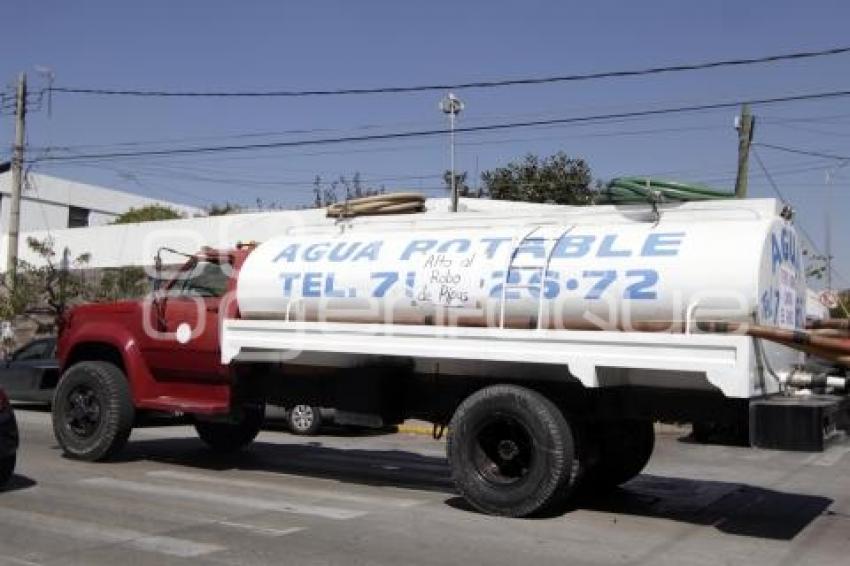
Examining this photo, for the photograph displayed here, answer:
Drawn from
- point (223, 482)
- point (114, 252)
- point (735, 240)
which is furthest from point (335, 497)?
point (114, 252)

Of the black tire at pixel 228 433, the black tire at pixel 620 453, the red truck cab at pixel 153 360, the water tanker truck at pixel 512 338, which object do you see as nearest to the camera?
the water tanker truck at pixel 512 338

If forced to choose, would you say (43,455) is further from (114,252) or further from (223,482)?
(114,252)

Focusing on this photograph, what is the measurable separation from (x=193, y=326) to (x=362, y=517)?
345 centimetres

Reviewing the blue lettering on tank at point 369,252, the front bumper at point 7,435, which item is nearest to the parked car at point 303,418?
the blue lettering on tank at point 369,252

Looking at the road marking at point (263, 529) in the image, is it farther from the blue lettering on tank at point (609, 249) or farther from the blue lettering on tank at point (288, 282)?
the blue lettering on tank at point (609, 249)

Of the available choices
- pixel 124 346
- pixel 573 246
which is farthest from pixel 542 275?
pixel 124 346

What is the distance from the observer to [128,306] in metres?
11.1

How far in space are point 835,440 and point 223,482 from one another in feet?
19.1

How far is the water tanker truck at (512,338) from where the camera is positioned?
768 centimetres

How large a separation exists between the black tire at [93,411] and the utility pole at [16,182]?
17482 mm

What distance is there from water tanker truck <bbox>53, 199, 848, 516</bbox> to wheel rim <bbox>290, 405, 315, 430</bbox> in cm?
459

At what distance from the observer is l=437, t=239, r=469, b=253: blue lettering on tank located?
9.00 m

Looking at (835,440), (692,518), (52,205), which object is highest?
(52,205)

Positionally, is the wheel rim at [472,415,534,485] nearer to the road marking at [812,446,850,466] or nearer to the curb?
the road marking at [812,446,850,466]
